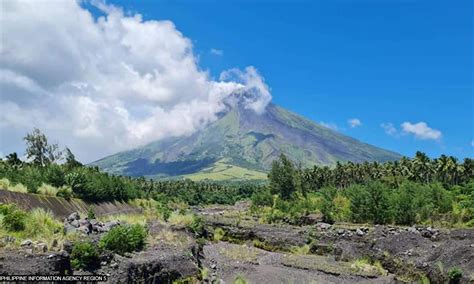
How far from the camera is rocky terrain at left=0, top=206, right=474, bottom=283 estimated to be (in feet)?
62.5

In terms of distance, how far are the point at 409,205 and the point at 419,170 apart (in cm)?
4861

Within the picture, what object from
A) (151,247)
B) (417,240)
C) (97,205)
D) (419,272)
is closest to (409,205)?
(417,240)

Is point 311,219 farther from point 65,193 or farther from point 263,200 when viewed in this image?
point 65,193

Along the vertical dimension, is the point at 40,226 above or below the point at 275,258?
above

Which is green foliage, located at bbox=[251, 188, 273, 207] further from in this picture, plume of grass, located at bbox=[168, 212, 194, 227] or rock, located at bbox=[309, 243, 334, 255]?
plume of grass, located at bbox=[168, 212, 194, 227]

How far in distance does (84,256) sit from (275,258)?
64.9ft

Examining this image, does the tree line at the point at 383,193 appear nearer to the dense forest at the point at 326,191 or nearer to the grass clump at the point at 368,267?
the dense forest at the point at 326,191

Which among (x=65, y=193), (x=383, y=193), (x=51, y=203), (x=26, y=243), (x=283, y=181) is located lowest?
(x=26, y=243)

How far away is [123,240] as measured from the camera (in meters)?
21.8

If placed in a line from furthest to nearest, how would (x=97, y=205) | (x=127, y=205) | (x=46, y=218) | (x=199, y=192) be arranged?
1. (x=199, y=192)
2. (x=127, y=205)
3. (x=97, y=205)
4. (x=46, y=218)

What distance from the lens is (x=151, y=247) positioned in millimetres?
24266

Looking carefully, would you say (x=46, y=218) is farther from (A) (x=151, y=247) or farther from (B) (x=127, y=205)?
(B) (x=127, y=205)

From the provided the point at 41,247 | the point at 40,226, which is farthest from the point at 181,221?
the point at 41,247

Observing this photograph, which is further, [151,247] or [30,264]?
[151,247]
